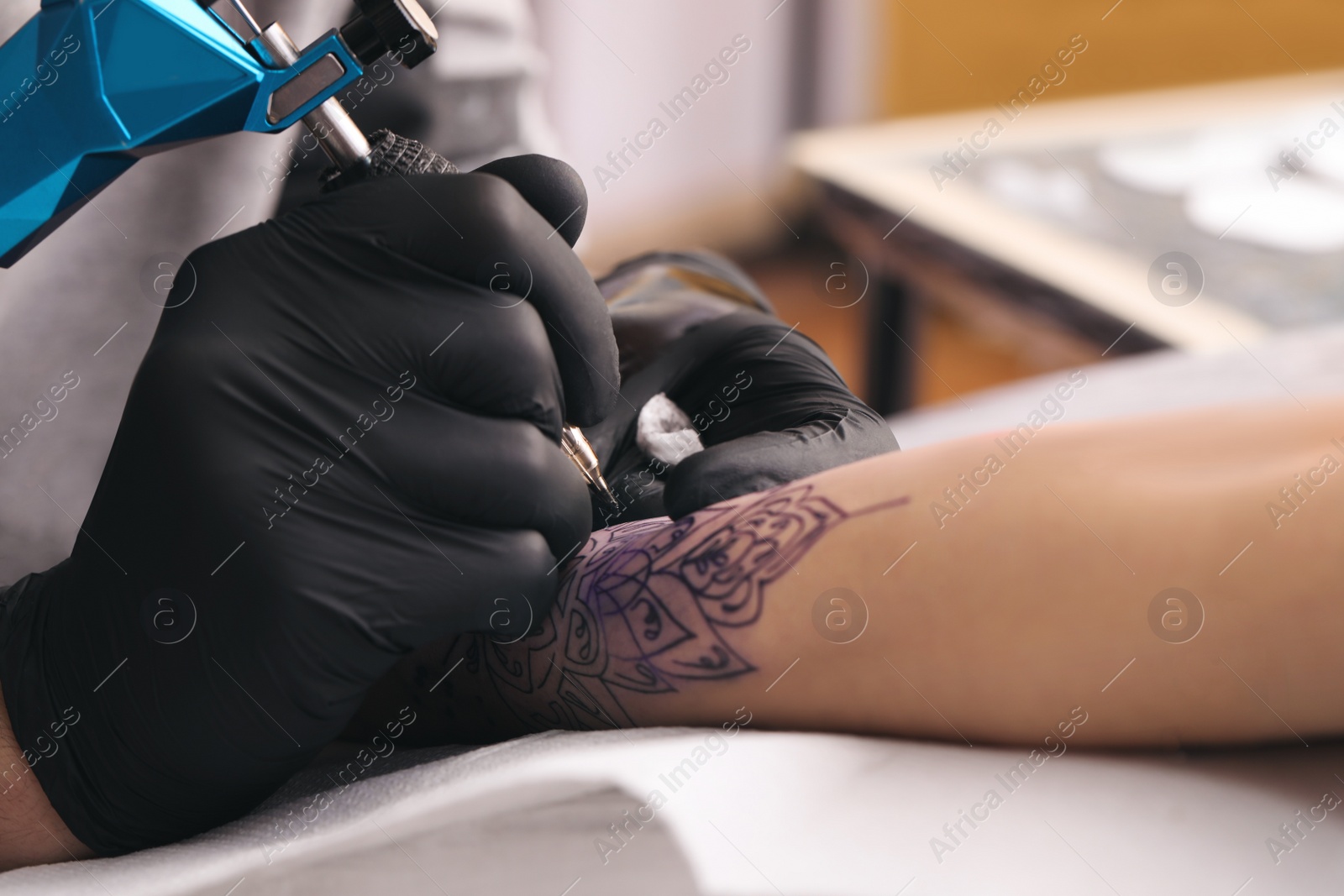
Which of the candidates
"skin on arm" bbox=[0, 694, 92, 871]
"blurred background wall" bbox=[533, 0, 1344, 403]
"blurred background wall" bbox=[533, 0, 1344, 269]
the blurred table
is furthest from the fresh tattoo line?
"blurred background wall" bbox=[533, 0, 1344, 269]

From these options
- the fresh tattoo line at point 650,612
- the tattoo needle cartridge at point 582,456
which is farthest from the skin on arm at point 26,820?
the tattoo needle cartridge at point 582,456

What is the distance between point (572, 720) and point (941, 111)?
3.12m

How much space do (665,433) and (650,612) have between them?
0.19 metres

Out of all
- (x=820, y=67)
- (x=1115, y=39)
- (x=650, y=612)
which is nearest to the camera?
(x=650, y=612)

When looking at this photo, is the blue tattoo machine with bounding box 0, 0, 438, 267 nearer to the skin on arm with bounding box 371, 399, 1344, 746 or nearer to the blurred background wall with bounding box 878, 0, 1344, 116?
the skin on arm with bounding box 371, 399, 1344, 746

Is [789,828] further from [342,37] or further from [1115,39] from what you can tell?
[1115,39]

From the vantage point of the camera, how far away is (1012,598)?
51cm

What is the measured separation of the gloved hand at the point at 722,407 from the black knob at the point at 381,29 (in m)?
0.31

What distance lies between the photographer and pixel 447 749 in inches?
25.6

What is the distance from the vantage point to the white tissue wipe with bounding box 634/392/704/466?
29.3 inches

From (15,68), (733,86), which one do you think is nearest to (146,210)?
(15,68)

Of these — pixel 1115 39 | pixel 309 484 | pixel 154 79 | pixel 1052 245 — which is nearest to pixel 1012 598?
pixel 309 484

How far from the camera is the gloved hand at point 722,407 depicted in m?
0.66

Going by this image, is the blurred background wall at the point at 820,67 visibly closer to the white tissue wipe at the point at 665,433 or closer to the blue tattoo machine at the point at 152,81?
the white tissue wipe at the point at 665,433
